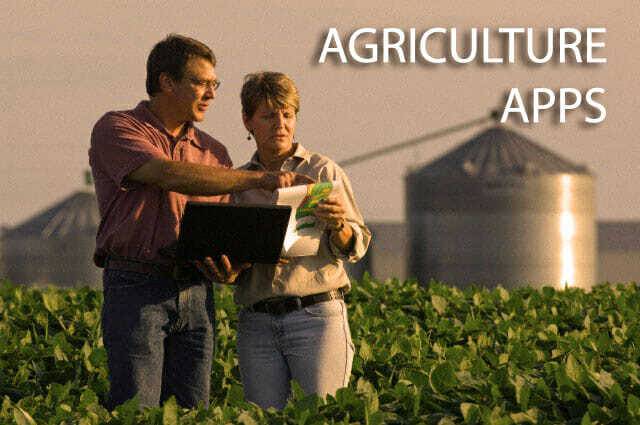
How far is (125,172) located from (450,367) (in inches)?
66.0

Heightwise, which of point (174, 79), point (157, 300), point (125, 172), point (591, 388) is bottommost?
point (591, 388)

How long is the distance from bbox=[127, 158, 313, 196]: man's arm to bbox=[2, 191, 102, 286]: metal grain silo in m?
46.4

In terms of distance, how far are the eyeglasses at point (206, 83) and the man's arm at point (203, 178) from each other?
0.40m

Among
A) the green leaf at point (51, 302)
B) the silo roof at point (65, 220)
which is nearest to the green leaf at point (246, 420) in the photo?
the green leaf at point (51, 302)

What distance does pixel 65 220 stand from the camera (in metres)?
56.0

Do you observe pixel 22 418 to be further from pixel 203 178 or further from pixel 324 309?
pixel 324 309

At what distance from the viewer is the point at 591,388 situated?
5387 millimetres

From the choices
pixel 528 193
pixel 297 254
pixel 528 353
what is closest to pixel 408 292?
pixel 528 353

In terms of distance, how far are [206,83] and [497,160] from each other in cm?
3808

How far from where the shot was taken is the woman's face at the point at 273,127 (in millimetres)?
5562

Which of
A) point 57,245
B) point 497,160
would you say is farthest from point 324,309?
point 57,245

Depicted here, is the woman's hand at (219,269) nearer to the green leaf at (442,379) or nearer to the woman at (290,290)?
the woman at (290,290)

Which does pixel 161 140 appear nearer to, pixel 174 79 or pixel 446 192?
pixel 174 79

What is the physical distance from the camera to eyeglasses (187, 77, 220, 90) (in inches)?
222
